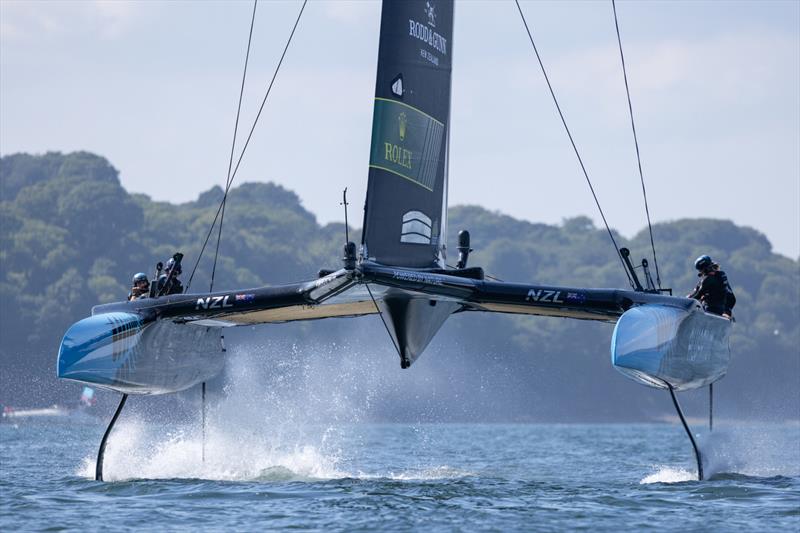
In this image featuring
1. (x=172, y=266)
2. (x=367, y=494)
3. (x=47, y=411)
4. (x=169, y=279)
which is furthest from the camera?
(x=47, y=411)

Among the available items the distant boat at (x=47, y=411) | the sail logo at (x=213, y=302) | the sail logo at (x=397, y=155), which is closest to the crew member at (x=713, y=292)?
the sail logo at (x=397, y=155)

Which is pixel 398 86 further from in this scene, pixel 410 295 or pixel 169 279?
pixel 169 279

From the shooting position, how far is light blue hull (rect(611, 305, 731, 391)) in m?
10.2

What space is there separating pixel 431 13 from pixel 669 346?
3.52 meters

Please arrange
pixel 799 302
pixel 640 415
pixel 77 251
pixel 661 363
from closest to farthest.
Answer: pixel 661 363
pixel 77 251
pixel 640 415
pixel 799 302

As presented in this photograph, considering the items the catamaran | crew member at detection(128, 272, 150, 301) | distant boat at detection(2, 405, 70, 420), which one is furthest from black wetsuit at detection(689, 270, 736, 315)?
distant boat at detection(2, 405, 70, 420)

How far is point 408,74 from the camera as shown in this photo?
11.1 metres

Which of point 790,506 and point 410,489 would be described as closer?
point 790,506

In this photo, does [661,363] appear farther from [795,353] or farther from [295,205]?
[295,205]

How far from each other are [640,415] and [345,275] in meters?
53.5

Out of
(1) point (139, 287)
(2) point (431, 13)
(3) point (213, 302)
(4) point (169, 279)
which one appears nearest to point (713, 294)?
(2) point (431, 13)

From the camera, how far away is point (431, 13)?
11555 mm

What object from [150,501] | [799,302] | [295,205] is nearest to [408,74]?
[150,501]

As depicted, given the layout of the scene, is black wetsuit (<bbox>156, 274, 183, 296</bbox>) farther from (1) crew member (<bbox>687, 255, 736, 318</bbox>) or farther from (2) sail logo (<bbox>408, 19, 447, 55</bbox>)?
(1) crew member (<bbox>687, 255, 736, 318</bbox>)
